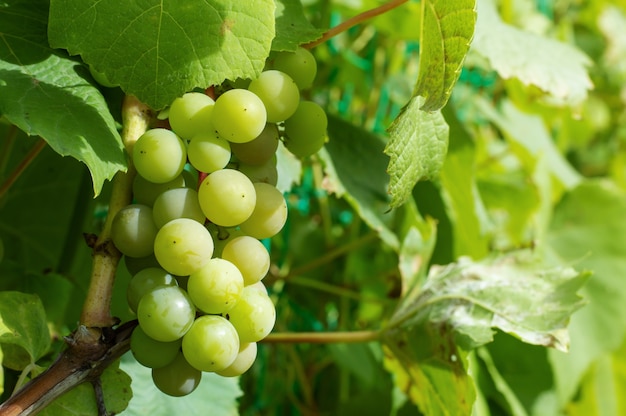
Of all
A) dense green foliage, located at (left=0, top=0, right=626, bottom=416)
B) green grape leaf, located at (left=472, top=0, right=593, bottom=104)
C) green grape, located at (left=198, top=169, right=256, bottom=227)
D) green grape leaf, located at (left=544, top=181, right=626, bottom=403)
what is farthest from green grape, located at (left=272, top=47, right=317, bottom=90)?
green grape leaf, located at (left=544, top=181, right=626, bottom=403)

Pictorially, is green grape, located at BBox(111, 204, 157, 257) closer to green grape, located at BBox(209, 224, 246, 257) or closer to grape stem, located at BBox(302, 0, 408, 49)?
green grape, located at BBox(209, 224, 246, 257)

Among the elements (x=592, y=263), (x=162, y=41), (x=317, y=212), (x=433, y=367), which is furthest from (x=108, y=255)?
(x=592, y=263)

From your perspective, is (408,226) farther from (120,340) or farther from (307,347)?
(120,340)

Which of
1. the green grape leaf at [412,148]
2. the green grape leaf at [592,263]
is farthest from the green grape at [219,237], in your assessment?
the green grape leaf at [592,263]

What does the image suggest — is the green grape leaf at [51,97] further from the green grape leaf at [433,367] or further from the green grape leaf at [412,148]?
the green grape leaf at [433,367]

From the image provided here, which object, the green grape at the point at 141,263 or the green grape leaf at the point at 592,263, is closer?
the green grape at the point at 141,263

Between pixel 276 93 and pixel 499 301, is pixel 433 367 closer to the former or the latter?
pixel 499 301
